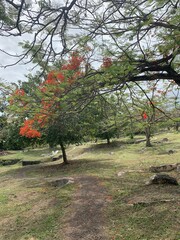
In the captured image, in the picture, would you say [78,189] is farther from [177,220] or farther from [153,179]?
[177,220]

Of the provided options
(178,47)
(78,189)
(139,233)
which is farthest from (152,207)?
(178,47)

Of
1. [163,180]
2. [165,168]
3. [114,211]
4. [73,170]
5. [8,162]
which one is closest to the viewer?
[114,211]

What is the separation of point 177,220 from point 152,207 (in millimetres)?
678

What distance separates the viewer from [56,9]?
3.54 metres

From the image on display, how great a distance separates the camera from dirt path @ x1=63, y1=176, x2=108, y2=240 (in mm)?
4230

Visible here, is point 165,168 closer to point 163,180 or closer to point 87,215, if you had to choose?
point 163,180

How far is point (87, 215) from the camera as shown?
4984 mm

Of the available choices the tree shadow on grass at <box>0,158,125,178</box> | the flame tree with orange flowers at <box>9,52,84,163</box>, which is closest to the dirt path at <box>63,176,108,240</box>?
the flame tree with orange flowers at <box>9,52,84,163</box>

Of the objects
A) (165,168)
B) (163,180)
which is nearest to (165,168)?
(165,168)

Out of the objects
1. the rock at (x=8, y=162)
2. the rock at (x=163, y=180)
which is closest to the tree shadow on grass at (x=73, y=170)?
the rock at (x=163, y=180)

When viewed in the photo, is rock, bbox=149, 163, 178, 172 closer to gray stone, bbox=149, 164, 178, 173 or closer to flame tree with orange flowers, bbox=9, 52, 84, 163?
gray stone, bbox=149, 164, 178, 173

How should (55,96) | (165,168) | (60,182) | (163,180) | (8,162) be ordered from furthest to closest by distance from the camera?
(8,162)
(165,168)
(60,182)
(163,180)
(55,96)

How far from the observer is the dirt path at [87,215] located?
4.23m

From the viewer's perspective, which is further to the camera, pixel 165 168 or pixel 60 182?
pixel 165 168
